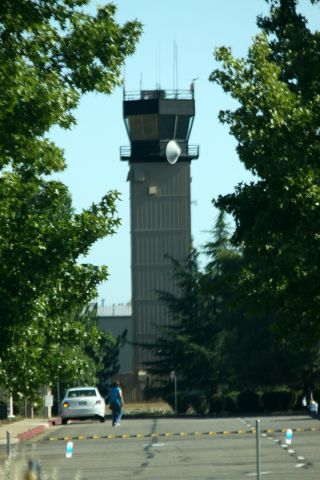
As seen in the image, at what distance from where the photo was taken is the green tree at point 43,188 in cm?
1922

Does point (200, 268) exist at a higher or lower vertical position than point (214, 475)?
higher

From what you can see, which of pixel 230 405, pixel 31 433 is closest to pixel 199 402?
pixel 230 405

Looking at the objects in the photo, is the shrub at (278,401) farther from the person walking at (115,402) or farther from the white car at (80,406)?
the person walking at (115,402)

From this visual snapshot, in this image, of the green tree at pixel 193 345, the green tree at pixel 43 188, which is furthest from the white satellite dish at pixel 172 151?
the green tree at pixel 43 188

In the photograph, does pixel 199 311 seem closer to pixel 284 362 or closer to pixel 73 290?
pixel 284 362

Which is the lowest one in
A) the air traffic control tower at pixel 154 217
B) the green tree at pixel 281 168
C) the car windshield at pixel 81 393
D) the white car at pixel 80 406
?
the white car at pixel 80 406

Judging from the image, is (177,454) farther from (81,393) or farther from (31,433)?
(81,393)

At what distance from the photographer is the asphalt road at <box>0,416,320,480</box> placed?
959 inches

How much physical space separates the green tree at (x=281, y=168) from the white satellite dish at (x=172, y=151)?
88.3m

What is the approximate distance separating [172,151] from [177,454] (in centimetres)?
8402

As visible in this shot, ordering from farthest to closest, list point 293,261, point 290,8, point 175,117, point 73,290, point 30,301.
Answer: point 175,117 → point 73,290 → point 30,301 → point 290,8 → point 293,261

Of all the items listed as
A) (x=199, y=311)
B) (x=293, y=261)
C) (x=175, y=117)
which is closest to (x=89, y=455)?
(x=293, y=261)

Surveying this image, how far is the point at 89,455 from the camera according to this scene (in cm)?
3064

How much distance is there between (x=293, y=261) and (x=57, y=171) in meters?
5.52
